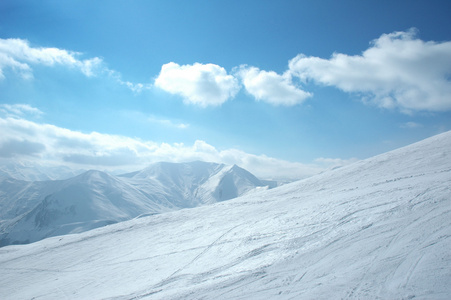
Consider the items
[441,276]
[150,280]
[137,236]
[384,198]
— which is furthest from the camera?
[137,236]

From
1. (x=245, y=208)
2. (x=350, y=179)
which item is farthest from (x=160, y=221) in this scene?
(x=350, y=179)

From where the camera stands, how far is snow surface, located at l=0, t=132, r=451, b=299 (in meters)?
7.07

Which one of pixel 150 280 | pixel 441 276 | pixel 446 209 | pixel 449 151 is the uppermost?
pixel 449 151

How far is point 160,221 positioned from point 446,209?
73.8 feet

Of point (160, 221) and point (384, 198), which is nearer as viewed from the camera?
point (384, 198)

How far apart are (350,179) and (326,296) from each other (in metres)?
19.1

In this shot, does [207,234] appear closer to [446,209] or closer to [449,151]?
[446,209]

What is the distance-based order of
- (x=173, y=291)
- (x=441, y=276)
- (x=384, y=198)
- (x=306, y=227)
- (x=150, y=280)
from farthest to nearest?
(x=384, y=198), (x=306, y=227), (x=150, y=280), (x=173, y=291), (x=441, y=276)

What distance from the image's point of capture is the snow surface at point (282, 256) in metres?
7.07

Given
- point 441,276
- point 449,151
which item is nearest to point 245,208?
point 441,276

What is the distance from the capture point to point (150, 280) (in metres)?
11.2

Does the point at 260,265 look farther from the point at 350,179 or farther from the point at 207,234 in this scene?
the point at 350,179

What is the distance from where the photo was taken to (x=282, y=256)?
9.56 m

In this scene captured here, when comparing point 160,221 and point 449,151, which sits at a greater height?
point 449,151
